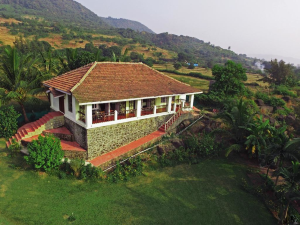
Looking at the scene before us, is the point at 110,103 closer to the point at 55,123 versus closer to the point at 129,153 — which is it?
the point at 129,153

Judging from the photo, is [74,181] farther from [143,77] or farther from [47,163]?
[143,77]

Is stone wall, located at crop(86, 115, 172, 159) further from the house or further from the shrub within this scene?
the shrub

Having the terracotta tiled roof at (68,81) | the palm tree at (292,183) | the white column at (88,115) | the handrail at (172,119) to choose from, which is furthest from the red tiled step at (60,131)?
the palm tree at (292,183)

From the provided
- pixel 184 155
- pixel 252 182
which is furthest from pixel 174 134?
pixel 252 182

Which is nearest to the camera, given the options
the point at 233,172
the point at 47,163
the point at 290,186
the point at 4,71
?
the point at 290,186

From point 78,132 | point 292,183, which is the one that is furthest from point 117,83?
point 292,183

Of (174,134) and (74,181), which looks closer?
(74,181)
